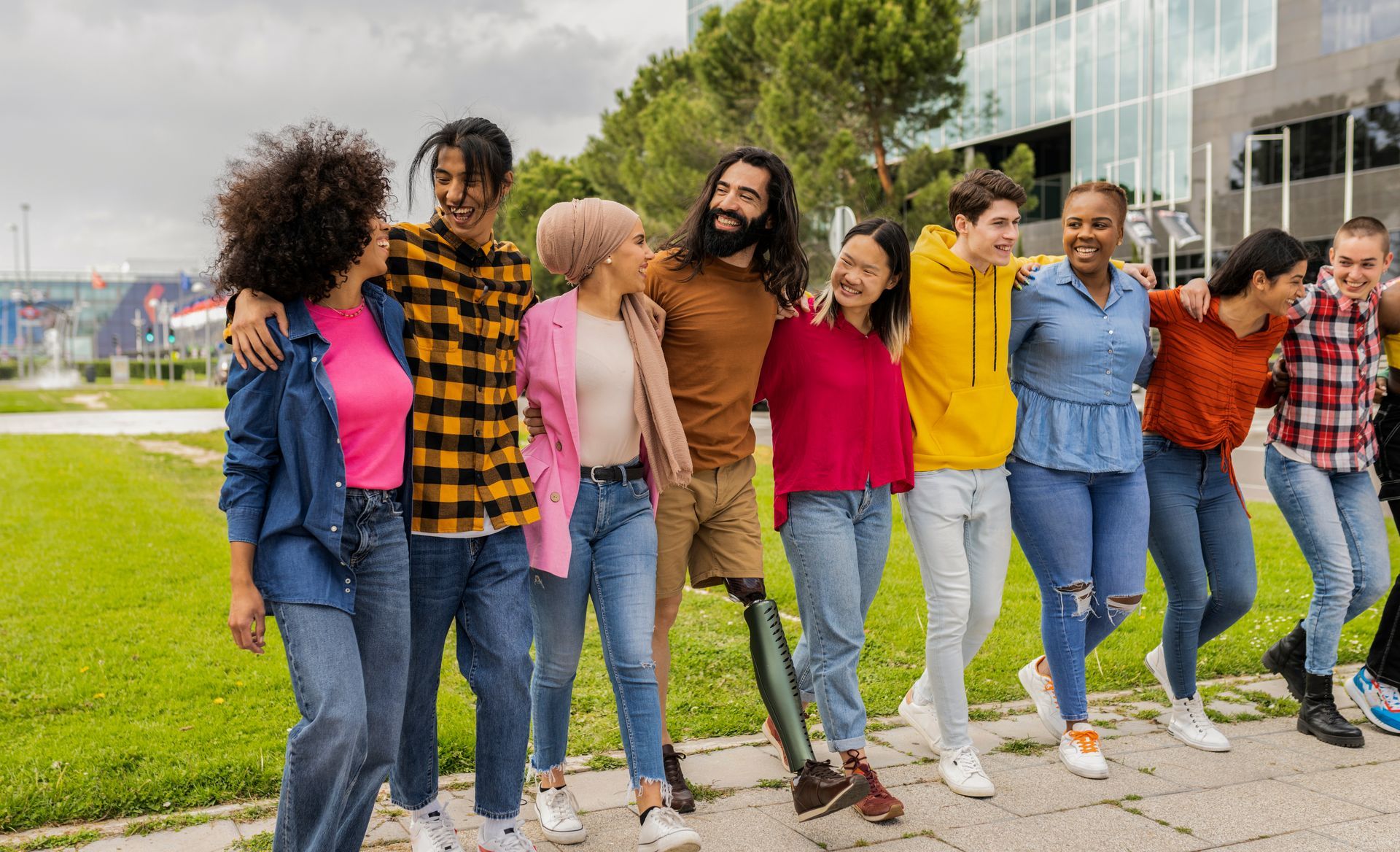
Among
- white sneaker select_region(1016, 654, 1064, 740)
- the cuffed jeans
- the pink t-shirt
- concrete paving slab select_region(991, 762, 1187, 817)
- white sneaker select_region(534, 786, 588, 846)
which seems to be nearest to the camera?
the pink t-shirt

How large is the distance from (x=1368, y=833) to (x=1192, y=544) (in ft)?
4.20

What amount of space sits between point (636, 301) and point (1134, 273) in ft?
7.20

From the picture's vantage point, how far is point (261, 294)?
2.89 metres

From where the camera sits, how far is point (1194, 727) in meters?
4.68

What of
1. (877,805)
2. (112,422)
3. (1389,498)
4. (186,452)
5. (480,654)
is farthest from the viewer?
(112,422)

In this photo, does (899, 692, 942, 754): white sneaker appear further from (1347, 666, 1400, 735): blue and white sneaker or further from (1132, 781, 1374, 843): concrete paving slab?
(1347, 666, 1400, 735): blue and white sneaker

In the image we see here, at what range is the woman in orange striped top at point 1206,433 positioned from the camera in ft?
15.1

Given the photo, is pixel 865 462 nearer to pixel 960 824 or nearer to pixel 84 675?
pixel 960 824

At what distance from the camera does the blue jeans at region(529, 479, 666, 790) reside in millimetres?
3549

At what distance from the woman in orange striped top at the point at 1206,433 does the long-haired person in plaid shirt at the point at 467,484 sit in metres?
2.70

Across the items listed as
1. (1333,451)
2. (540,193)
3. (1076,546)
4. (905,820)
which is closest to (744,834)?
(905,820)

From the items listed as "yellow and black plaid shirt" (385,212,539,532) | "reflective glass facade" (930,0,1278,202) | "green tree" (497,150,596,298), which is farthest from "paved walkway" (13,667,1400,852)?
"reflective glass facade" (930,0,1278,202)

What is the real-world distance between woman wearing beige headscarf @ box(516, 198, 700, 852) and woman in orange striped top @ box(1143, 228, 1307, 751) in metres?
2.19

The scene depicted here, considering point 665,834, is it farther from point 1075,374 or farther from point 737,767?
point 1075,374
